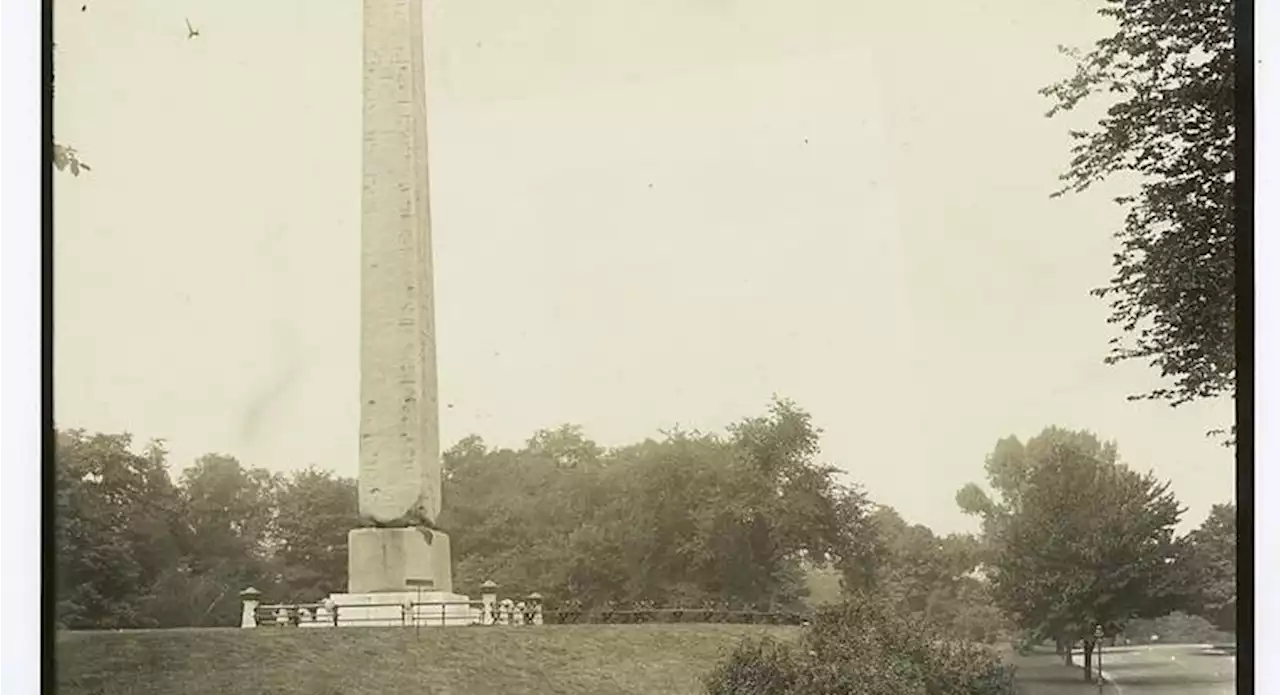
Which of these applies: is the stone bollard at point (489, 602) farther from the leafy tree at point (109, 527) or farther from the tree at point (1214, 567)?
the tree at point (1214, 567)

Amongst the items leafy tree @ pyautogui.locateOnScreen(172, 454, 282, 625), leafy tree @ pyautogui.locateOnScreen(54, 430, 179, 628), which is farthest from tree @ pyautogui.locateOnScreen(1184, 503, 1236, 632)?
leafy tree @ pyautogui.locateOnScreen(54, 430, 179, 628)

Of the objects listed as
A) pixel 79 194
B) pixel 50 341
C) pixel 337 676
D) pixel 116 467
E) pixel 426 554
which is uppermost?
pixel 79 194

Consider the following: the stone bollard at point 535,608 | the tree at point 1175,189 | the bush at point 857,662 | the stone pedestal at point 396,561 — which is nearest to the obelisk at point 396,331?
the stone pedestal at point 396,561

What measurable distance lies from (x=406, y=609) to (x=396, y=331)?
A: 0.35 m

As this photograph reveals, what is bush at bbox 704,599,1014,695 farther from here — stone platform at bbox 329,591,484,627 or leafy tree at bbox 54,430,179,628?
leafy tree at bbox 54,430,179,628

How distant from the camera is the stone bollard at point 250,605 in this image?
5.55 feet

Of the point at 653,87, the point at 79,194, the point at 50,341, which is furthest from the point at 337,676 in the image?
the point at 653,87

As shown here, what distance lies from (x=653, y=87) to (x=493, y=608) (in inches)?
27.2

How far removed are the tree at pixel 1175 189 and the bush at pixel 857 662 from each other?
41 centimetres

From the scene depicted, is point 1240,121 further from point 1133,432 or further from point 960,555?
point 960,555

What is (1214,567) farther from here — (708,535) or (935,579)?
(708,535)

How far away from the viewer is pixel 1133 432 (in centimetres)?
163

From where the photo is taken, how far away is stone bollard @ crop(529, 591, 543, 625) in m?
1.67

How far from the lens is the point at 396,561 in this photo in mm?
1679
